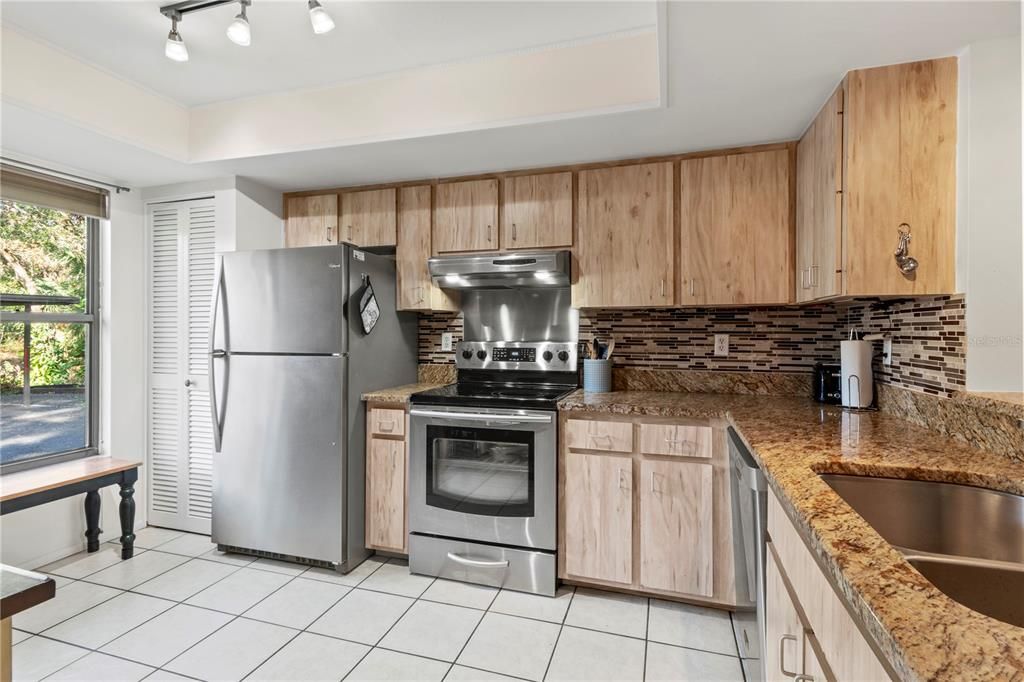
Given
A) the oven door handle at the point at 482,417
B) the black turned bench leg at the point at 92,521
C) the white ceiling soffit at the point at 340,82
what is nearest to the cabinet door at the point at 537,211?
the white ceiling soffit at the point at 340,82

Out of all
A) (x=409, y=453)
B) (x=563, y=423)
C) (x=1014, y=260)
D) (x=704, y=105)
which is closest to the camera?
(x=1014, y=260)

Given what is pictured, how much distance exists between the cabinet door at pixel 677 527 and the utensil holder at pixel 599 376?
0.59 m

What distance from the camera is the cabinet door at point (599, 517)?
237 cm

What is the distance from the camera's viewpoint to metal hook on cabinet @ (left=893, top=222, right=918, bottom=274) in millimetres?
1743

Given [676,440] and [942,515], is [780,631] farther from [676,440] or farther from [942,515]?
[676,440]

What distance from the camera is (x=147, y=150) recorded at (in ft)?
8.53

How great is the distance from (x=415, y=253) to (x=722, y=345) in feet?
5.93

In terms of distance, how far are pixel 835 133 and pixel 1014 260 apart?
2.27 ft

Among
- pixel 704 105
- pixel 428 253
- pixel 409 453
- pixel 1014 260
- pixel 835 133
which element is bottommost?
pixel 409 453

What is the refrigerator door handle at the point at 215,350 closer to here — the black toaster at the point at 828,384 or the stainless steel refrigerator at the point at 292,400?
the stainless steel refrigerator at the point at 292,400

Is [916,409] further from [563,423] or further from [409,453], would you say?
[409,453]

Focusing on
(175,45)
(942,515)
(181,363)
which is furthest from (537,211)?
(181,363)

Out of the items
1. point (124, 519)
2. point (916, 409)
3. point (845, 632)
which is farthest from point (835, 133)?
point (124, 519)

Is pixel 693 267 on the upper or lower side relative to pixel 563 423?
upper
